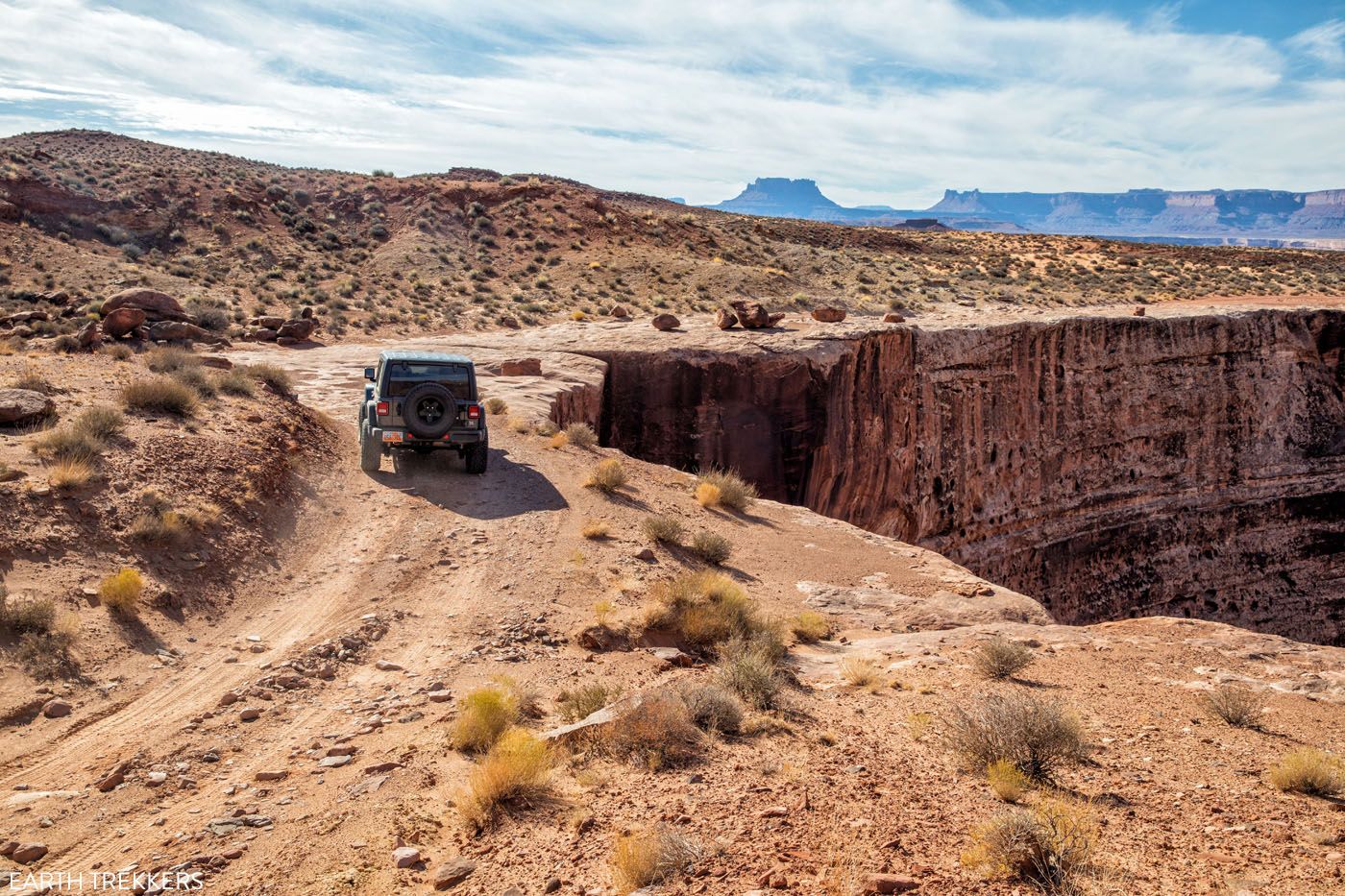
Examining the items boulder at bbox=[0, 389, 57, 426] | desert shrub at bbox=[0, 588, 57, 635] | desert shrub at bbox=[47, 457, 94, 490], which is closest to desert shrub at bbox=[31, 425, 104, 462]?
desert shrub at bbox=[47, 457, 94, 490]

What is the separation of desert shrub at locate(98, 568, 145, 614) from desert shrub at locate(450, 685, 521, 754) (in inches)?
154

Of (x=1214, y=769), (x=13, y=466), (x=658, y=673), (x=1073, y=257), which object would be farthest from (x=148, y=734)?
(x=1073, y=257)

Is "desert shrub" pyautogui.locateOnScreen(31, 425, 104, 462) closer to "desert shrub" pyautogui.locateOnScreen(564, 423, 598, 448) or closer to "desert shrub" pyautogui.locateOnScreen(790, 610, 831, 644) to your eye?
"desert shrub" pyautogui.locateOnScreen(564, 423, 598, 448)

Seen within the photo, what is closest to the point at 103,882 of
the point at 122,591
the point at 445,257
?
the point at 122,591

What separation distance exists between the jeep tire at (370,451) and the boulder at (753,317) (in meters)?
14.3

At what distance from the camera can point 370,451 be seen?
14789 millimetres

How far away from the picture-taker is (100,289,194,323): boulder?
64.8 feet

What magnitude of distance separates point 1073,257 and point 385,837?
6132 cm

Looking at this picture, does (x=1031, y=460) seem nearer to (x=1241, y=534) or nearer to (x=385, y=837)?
(x=1241, y=534)

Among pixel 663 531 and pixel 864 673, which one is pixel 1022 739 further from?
pixel 663 531

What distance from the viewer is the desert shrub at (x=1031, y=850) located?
4766mm

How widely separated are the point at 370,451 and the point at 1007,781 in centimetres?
1173

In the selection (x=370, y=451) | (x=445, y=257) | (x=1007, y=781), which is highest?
(x=445, y=257)

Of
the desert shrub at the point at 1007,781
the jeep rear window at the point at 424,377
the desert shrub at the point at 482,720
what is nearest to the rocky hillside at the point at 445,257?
the jeep rear window at the point at 424,377
